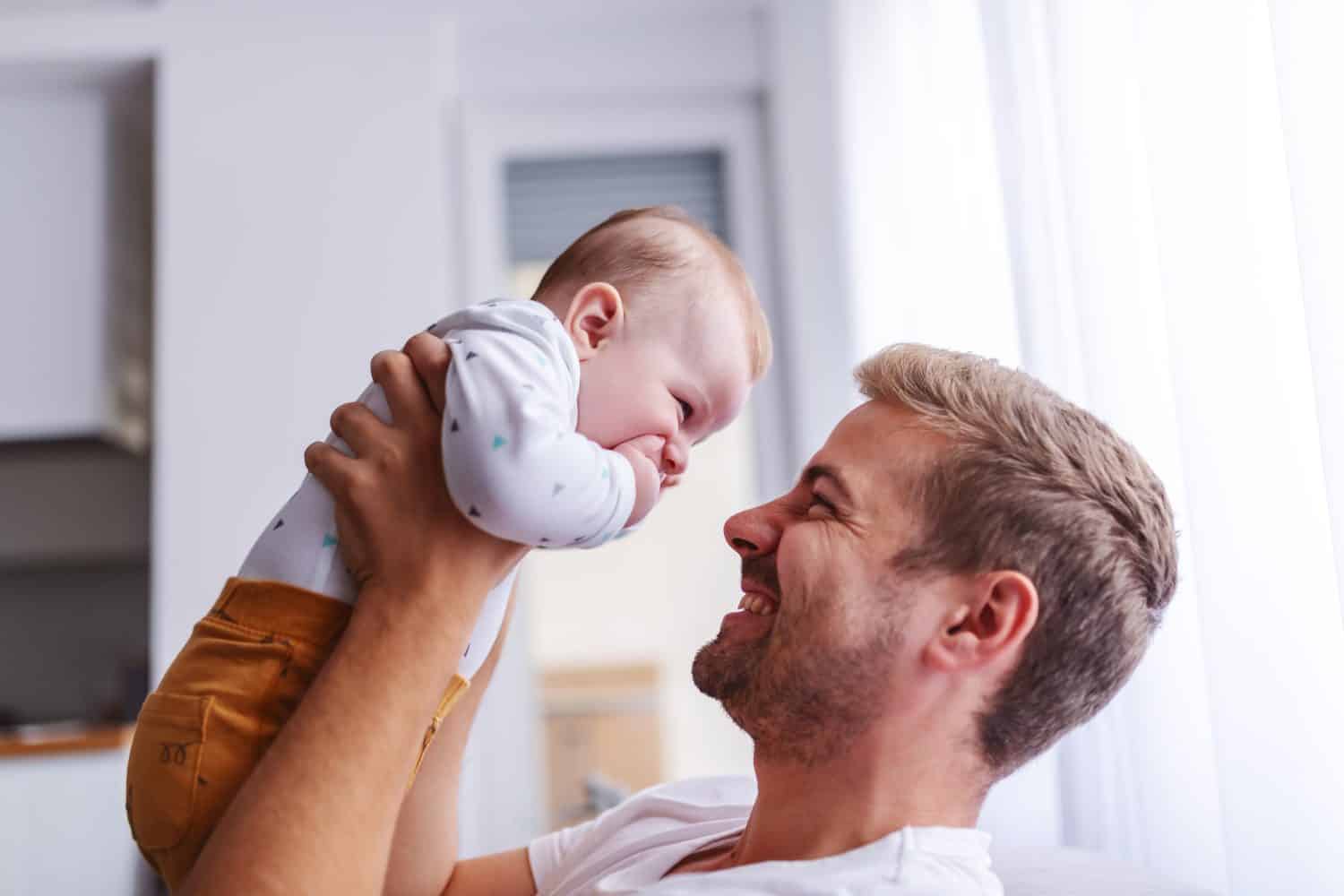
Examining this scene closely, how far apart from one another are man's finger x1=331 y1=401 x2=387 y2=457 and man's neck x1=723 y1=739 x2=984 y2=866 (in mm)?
489

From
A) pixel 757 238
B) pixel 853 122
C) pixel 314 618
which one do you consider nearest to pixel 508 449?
pixel 314 618

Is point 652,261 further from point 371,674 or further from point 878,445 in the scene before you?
point 371,674

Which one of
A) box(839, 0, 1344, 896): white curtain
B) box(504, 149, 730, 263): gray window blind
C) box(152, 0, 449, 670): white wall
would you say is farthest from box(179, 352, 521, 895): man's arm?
box(504, 149, 730, 263): gray window blind

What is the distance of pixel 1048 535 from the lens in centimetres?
113

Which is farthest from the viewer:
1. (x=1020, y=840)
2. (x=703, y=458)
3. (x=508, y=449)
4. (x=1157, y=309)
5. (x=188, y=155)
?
(x=703, y=458)

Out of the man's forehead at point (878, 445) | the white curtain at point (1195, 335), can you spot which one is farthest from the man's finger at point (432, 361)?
the white curtain at point (1195, 335)

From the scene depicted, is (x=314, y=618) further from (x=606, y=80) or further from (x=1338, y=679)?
(x=606, y=80)

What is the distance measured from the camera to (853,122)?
8.87 feet

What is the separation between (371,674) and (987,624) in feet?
1.82

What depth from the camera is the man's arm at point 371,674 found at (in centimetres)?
93

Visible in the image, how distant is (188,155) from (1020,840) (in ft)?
8.80

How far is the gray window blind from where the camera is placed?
3488 millimetres

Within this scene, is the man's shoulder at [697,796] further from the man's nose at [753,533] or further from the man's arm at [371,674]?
the man's arm at [371,674]

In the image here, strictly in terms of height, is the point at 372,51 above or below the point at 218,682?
above
